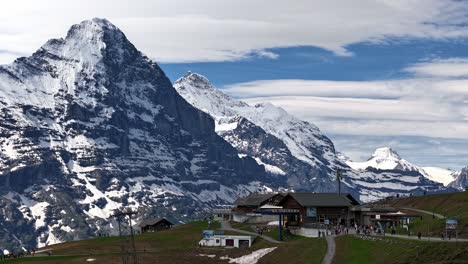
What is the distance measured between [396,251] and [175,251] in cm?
6086

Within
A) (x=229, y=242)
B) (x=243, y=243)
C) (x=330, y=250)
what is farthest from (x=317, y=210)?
(x=330, y=250)

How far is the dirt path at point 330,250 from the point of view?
12313 cm

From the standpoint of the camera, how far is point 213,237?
179 metres

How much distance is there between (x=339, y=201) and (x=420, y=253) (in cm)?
7010

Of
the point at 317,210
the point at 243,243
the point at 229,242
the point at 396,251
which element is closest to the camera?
the point at 396,251

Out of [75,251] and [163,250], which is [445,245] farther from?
[75,251]

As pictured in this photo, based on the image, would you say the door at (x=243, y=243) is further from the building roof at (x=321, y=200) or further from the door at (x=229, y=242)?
the building roof at (x=321, y=200)

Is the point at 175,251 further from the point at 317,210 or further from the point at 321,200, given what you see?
the point at 321,200

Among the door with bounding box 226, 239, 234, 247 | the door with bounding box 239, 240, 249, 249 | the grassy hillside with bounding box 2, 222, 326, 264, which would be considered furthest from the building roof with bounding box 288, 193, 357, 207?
the door with bounding box 226, 239, 234, 247

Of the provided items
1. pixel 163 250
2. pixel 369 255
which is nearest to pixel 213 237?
pixel 163 250

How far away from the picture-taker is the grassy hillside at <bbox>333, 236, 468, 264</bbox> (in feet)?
354

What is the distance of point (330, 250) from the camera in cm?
13038

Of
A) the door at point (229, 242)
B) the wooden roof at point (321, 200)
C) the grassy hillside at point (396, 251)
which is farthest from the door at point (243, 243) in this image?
the grassy hillside at point (396, 251)

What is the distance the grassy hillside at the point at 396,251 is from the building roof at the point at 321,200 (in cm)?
3953
